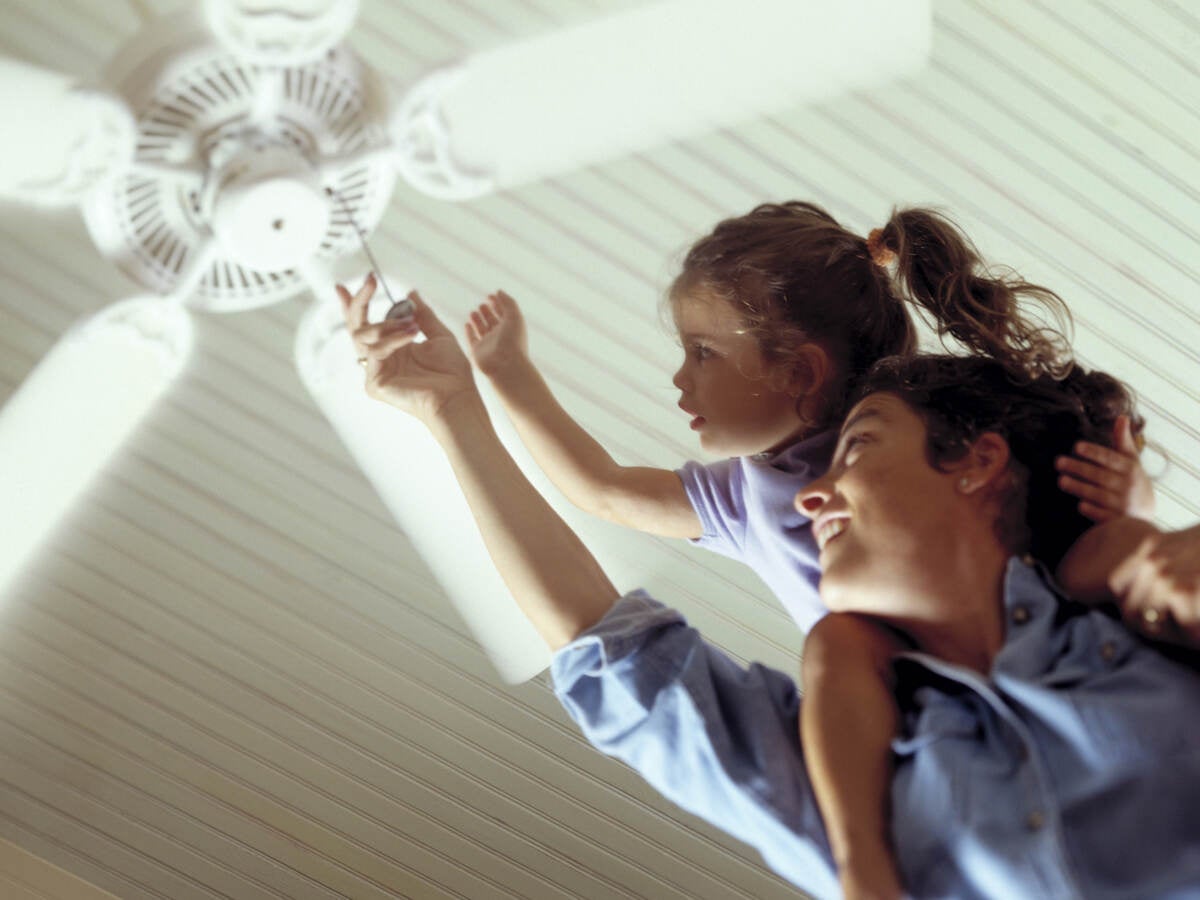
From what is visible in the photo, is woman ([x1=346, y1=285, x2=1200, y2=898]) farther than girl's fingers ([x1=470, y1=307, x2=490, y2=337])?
No

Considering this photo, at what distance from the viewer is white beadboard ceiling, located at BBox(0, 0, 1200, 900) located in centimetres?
169

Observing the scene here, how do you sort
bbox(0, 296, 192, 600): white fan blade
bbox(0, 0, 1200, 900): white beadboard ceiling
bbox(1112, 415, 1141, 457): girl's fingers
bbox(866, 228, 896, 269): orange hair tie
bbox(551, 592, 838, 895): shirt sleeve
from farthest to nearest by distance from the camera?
bbox(0, 0, 1200, 900): white beadboard ceiling
bbox(866, 228, 896, 269): orange hair tie
bbox(0, 296, 192, 600): white fan blade
bbox(1112, 415, 1141, 457): girl's fingers
bbox(551, 592, 838, 895): shirt sleeve

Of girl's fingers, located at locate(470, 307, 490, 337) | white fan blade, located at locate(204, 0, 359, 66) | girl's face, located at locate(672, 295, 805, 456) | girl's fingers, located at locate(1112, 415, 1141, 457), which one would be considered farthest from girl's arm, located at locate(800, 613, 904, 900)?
white fan blade, located at locate(204, 0, 359, 66)

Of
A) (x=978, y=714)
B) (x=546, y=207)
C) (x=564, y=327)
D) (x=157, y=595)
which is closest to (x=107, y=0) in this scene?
(x=546, y=207)

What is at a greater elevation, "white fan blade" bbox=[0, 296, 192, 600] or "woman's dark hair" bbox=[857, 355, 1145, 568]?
"woman's dark hair" bbox=[857, 355, 1145, 568]

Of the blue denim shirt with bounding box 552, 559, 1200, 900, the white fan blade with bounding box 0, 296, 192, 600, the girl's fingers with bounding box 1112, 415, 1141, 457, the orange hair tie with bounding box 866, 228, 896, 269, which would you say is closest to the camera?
the blue denim shirt with bounding box 552, 559, 1200, 900

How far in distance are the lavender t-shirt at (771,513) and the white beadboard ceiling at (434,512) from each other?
355 mm

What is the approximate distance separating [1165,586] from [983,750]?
0.20 m

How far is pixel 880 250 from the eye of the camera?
1.51 m

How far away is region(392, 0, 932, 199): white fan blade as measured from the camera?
1.30 m

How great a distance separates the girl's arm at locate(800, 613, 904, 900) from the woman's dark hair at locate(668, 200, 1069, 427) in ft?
1.42

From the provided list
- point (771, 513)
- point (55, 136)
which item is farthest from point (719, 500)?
point (55, 136)

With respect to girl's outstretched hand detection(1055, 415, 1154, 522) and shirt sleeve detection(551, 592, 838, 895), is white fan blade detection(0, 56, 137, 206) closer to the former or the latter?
shirt sleeve detection(551, 592, 838, 895)

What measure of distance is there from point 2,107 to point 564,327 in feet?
2.67
